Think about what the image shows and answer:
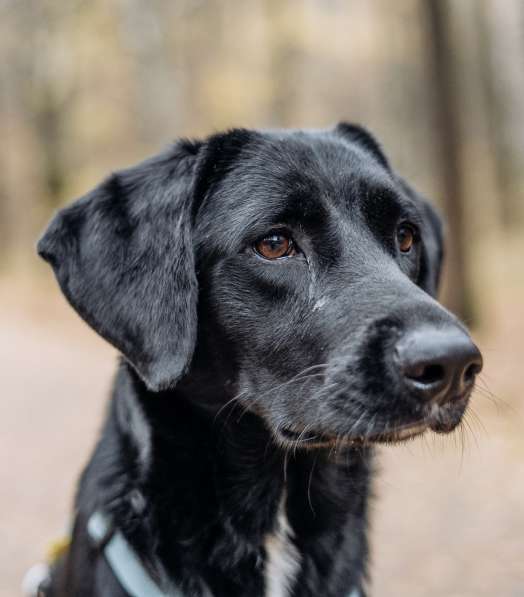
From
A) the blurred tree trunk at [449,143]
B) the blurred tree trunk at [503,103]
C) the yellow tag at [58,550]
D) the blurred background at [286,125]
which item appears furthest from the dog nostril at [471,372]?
the blurred tree trunk at [503,103]

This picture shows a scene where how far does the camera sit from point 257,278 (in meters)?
2.70

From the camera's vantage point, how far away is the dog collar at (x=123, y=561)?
8.35 feet

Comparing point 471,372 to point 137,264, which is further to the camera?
point 137,264

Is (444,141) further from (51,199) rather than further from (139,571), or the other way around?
(51,199)

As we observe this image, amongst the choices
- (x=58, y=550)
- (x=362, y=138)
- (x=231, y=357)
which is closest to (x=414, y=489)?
(x=362, y=138)

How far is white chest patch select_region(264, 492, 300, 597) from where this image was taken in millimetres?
2725

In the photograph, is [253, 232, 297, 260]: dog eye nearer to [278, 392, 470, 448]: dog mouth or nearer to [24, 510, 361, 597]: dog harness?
[278, 392, 470, 448]: dog mouth

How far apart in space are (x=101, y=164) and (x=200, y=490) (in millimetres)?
19023

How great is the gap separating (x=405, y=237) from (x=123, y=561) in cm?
159

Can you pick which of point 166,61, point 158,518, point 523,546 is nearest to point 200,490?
point 158,518

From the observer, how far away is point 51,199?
21.5 m

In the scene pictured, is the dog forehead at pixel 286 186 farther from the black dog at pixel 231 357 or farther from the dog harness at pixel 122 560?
the dog harness at pixel 122 560

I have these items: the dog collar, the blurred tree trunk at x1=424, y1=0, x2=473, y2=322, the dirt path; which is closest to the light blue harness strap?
the dog collar

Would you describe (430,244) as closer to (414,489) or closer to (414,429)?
(414,429)
